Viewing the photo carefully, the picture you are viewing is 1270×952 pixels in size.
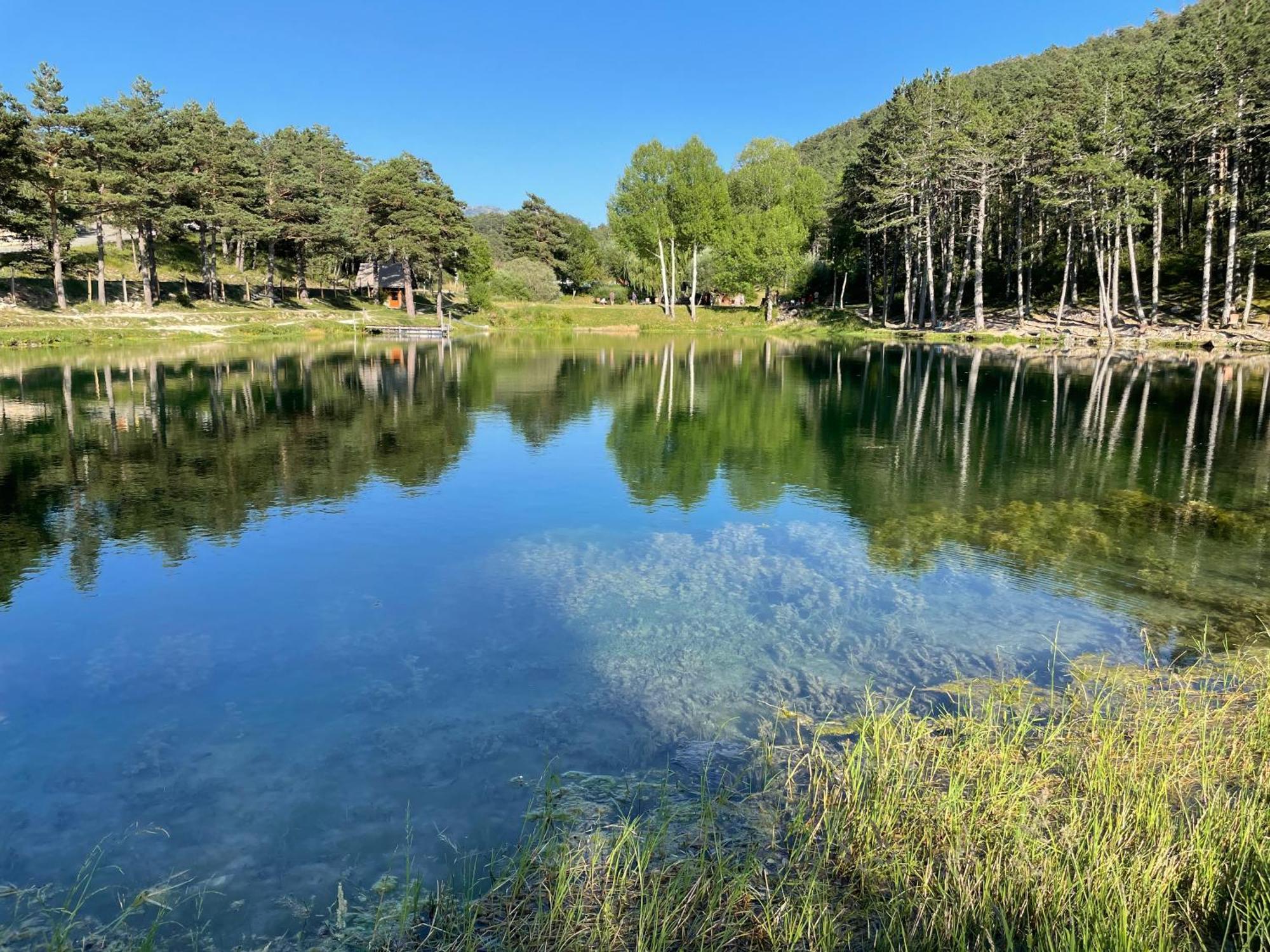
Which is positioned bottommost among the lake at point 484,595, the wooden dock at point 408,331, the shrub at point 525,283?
the lake at point 484,595

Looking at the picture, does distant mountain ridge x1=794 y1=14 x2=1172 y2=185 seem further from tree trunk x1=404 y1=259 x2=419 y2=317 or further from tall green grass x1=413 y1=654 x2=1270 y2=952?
tall green grass x1=413 y1=654 x2=1270 y2=952

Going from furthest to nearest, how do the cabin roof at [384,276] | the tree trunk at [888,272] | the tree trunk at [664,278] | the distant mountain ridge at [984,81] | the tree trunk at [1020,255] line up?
the distant mountain ridge at [984,81]
the cabin roof at [384,276]
the tree trunk at [664,278]
the tree trunk at [888,272]
the tree trunk at [1020,255]

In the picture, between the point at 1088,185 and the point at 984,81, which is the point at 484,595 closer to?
the point at 1088,185

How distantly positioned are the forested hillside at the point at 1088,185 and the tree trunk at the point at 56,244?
62.8 m

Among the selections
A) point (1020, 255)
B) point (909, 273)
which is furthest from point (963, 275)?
point (1020, 255)

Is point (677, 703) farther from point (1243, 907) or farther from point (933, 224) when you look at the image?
point (933, 224)

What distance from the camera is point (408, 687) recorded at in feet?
30.9

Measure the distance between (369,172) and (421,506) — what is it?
80609 millimetres

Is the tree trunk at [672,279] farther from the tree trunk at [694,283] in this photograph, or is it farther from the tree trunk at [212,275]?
the tree trunk at [212,275]

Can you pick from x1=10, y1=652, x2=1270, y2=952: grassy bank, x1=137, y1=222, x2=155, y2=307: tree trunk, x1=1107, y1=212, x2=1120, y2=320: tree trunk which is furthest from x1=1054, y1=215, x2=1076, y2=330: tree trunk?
x1=137, y1=222, x2=155, y2=307: tree trunk

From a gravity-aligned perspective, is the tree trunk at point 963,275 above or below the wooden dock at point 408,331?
above

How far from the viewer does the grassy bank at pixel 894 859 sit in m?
5.00

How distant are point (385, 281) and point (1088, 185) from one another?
84.3 m

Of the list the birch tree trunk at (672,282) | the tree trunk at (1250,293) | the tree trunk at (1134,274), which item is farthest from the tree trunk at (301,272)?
the tree trunk at (1250,293)
